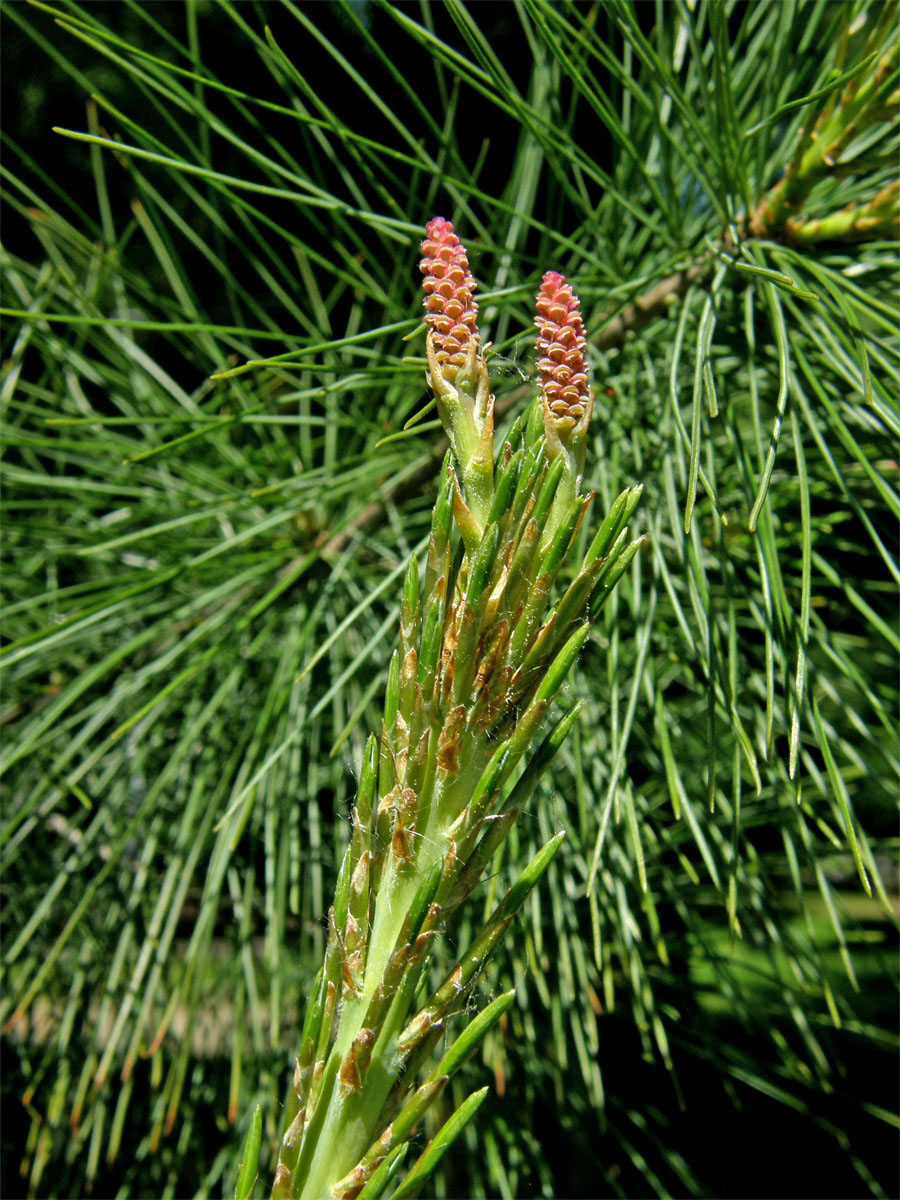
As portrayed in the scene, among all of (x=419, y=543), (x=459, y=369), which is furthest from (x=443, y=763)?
(x=419, y=543)

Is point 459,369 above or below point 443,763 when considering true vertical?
above

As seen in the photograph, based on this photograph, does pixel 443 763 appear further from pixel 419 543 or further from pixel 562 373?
pixel 419 543

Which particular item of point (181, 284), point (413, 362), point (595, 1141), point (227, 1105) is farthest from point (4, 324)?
point (595, 1141)

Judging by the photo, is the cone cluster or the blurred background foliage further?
the blurred background foliage

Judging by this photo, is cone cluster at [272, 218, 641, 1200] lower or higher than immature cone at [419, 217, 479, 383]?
lower

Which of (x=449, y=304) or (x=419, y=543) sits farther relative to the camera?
(x=419, y=543)

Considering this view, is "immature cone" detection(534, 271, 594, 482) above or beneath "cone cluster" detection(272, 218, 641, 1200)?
above

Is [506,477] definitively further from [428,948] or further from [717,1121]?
[717,1121]
